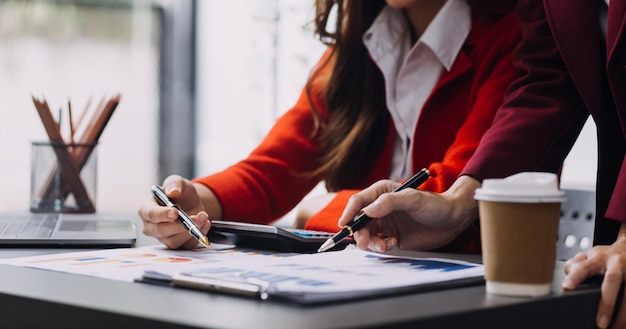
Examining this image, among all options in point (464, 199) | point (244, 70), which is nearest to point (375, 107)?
point (464, 199)

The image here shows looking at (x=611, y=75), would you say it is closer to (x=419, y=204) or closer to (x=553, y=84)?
(x=553, y=84)

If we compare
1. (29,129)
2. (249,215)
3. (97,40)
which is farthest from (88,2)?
(249,215)

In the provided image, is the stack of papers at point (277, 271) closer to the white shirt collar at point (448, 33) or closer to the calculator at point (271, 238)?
the calculator at point (271, 238)

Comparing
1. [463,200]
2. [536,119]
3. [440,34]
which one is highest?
[440,34]

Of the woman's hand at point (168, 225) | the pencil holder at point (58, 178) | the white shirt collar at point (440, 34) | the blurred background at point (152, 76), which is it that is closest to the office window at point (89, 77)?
the blurred background at point (152, 76)

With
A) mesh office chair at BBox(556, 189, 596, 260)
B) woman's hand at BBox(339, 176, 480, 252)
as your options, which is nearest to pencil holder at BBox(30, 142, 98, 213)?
woman's hand at BBox(339, 176, 480, 252)

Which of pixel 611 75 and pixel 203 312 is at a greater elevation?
pixel 611 75

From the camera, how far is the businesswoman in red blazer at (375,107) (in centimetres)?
144

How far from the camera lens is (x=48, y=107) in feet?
5.52

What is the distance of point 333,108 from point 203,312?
3.35ft

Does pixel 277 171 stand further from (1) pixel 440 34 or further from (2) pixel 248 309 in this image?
(2) pixel 248 309

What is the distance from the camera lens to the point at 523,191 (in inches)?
29.9

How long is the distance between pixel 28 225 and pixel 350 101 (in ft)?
2.00

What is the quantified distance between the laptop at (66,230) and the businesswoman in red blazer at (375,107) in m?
0.13
